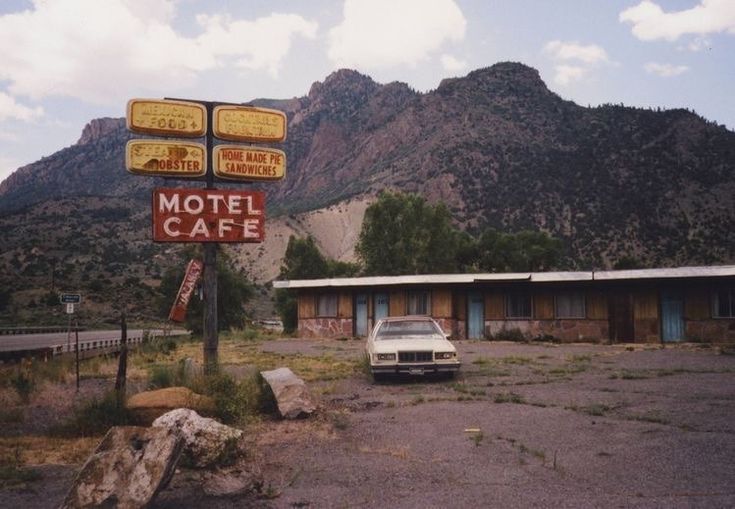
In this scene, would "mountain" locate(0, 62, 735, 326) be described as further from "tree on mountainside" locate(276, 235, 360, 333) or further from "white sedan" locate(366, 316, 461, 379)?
"white sedan" locate(366, 316, 461, 379)

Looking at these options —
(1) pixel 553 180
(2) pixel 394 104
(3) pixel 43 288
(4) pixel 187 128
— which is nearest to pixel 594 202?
(1) pixel 553 180

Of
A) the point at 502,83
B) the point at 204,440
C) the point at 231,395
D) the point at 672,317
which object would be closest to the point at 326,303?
the point at 672,317

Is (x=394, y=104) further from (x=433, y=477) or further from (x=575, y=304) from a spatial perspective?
(x=433, y=477)

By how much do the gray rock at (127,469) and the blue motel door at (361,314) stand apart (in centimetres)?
2487

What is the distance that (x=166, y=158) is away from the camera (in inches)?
474

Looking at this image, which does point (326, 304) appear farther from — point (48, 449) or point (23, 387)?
point (48, 449)

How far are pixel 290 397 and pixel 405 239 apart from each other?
3933 cm

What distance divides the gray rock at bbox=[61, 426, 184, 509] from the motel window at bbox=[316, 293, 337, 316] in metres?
25.6

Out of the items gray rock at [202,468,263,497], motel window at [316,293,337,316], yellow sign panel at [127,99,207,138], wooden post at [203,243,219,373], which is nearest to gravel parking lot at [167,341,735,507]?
gray rock at [202,468,263,497]

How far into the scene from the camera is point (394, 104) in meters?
186

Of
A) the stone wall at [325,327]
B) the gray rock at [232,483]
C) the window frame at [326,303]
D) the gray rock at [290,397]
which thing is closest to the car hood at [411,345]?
the gray rock at [290,397]

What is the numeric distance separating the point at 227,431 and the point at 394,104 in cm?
18715

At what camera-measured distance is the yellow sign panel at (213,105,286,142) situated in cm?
1249

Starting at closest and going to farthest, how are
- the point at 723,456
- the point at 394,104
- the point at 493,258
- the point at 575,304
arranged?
the point at 723,456 → the point at 575,304 → the point at 493,258 → the point at 394,104
